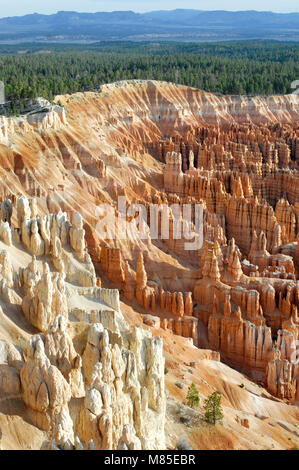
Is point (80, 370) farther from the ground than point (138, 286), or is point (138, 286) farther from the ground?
point (80, 370)

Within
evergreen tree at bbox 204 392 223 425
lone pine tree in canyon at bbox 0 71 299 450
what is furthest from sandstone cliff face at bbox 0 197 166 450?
evergreen tree at bbox 204 392 223 425

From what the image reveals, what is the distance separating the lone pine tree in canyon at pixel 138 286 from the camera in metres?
18.0

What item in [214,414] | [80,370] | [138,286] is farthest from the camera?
[138,286]

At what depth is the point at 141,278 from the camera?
38.7 m

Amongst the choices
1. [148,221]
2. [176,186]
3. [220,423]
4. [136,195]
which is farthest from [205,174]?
[220,423]

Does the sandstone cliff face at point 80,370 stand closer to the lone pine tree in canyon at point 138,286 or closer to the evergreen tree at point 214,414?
the lone pine tree in canyon at point 138,286

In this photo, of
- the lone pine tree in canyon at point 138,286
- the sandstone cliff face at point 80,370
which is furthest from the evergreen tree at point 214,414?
the sandstone cliff face at point 80,370

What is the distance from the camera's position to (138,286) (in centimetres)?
3881

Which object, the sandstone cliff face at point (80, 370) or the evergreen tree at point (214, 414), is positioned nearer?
the sandstone cliff face at point (80, 370)

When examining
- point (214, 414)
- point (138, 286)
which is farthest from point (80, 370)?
point (138, 286)

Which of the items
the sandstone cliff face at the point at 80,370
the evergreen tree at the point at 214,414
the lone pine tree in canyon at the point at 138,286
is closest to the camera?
the sandstone cliff face at the point at 80,370

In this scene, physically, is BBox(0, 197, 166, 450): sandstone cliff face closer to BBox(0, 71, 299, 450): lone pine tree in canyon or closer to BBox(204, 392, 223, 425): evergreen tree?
BBox(0, 71, 299, 450): lone pine tree in canyon

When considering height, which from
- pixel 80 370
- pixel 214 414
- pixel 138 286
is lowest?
pixel 138 286

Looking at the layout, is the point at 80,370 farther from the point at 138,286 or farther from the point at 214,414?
the point at 138,286
